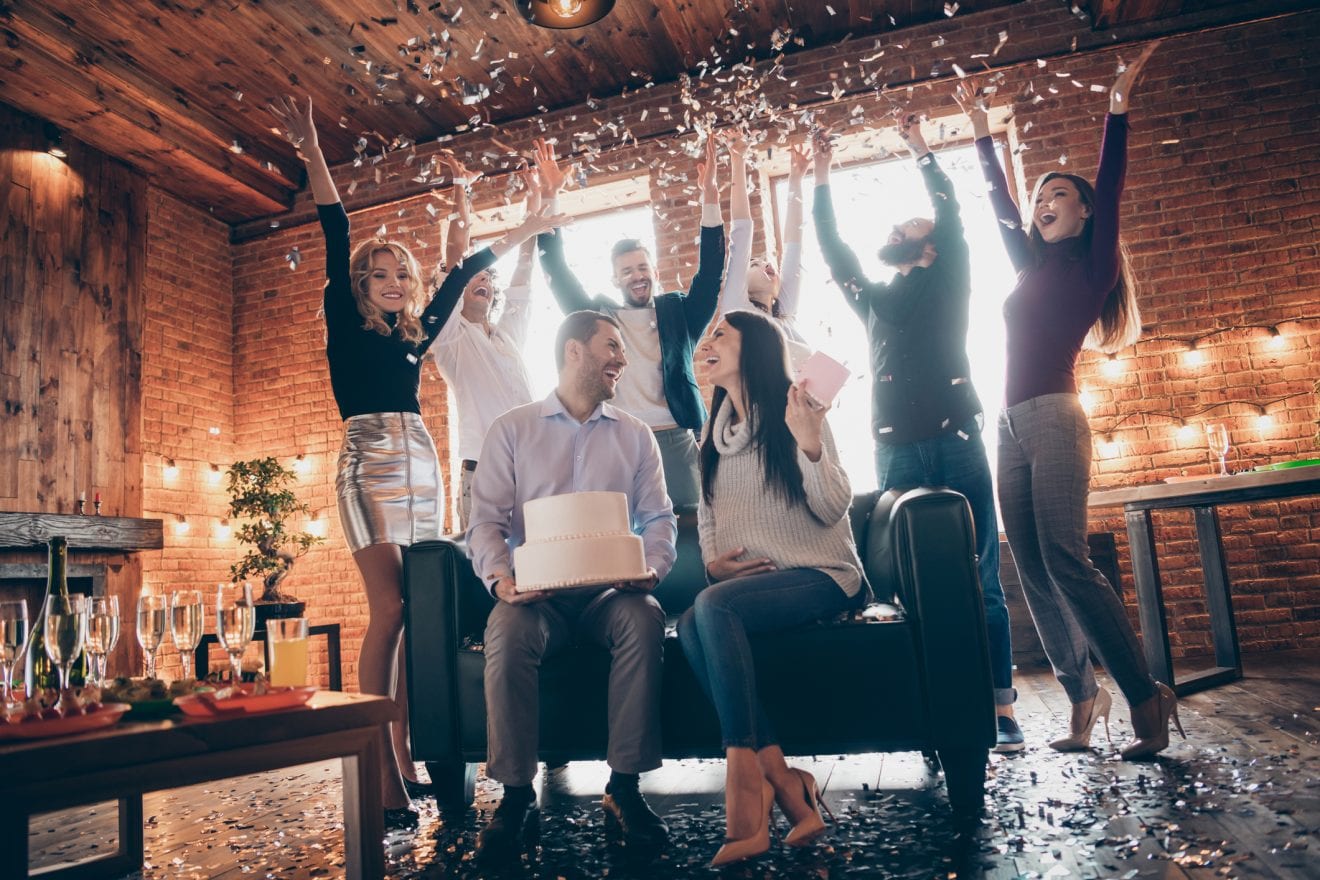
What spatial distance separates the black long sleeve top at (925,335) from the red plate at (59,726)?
84.7 inches

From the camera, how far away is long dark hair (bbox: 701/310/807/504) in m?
2.20

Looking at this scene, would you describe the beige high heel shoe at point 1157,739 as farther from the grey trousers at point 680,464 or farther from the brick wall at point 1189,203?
the brick wall at point 1189,203

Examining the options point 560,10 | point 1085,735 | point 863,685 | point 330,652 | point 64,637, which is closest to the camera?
point 64,637

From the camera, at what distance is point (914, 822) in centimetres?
201

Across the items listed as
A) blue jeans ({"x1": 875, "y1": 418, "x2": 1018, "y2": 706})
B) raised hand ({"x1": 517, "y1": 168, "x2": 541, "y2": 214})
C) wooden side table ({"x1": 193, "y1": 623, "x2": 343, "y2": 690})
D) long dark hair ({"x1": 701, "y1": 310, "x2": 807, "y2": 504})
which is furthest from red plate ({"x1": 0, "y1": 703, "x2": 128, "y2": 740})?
wooden side table ({"x1": 193, "y1": 623, "x2": 343, "y2": 690})

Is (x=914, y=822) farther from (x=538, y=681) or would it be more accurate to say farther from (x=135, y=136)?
(x=135, y=136)

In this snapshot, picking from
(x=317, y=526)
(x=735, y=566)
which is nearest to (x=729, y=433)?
(x=735, y=566)

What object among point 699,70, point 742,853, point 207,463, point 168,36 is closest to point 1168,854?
point 742,853

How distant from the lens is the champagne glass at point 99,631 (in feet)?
5.60

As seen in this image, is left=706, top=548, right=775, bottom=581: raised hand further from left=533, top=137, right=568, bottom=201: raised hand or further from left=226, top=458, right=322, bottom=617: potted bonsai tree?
left=226, top=458, right=322, bottom=617: potted bonsai tree

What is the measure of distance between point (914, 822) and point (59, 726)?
1.72m

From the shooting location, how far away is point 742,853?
176 centimetres

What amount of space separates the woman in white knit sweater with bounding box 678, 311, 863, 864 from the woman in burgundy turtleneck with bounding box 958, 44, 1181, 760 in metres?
0.69

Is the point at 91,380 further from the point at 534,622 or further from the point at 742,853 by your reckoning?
the point at 742,853
